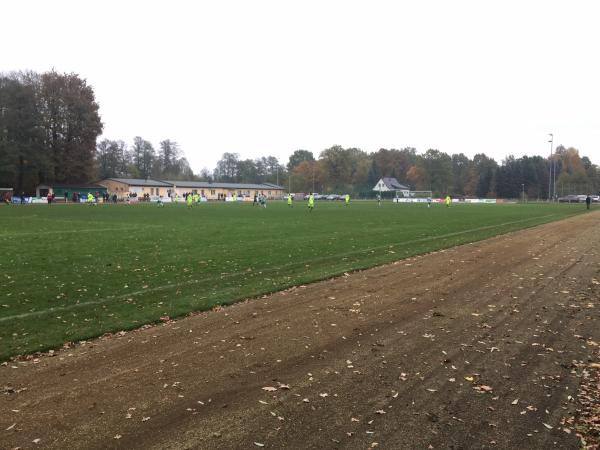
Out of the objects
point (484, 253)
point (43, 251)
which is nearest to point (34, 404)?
point (43, 251)

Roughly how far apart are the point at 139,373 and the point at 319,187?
5647 inches

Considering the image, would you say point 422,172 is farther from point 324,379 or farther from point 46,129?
point 324,379

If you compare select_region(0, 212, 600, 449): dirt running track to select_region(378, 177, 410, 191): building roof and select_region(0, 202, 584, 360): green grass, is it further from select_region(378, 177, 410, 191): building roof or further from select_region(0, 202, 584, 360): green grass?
select_region(378, 177, 410, 191): building roof

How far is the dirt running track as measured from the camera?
13.1ft

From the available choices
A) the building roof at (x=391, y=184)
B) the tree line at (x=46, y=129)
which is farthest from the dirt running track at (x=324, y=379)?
the building roof at (x=391, y=184)

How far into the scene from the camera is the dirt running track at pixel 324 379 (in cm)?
400

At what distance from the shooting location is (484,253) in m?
15.0

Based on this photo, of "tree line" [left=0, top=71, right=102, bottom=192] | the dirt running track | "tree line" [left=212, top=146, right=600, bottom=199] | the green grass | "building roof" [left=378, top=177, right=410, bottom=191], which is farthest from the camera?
"building roof" [left=378, top=177, right=410, bottom=191]

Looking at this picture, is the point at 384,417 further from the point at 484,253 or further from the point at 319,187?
the point at 319,187

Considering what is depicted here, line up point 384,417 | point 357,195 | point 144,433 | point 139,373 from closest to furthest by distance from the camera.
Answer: point 144,433, point 384,417, point 139,373, point 357,195

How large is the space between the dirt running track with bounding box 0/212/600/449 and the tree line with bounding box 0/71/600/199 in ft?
262

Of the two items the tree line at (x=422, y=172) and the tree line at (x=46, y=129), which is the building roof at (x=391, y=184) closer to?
the tree line at (x=422, y=172)

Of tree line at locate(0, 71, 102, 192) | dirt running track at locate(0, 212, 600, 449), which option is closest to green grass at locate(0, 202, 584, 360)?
dirt running track at locate(0, 212, 600, 449)

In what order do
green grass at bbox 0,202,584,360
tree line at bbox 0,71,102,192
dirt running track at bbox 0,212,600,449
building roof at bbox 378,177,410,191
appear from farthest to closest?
building roof at bbox 378,177,410,191
tree line at bbox 0,71,102,192
green grass at bbox 0,202,584,360
dirt running track at bbox 0,212,600,449
